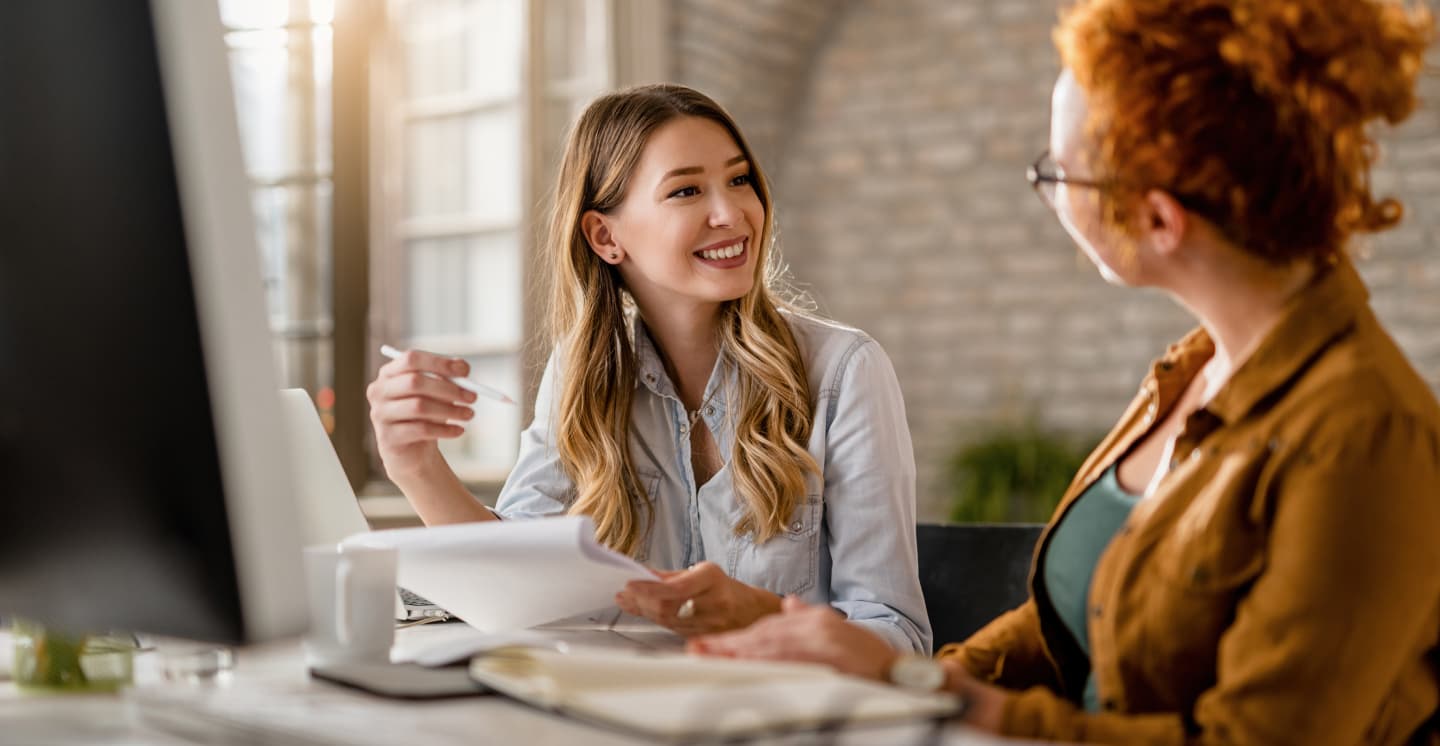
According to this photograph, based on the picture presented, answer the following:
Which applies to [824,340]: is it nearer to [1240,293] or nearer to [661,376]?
[661,376]

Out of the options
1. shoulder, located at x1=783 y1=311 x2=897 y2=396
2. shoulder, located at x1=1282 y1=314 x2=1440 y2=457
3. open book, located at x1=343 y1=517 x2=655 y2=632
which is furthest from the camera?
shoulder, located at x1=783 y1=311 x2=897 y2=396

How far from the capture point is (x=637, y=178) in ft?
6.19

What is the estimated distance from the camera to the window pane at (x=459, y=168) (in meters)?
3.95

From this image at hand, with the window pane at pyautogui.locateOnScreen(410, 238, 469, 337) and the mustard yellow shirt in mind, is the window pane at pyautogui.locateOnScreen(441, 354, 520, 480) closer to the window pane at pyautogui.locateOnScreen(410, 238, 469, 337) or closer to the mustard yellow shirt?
the window pane at pyautogui.locateOnScreen(410, 238, 469, 337)

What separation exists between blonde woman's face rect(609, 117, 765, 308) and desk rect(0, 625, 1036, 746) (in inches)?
36.7

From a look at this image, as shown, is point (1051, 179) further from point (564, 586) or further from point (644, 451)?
point (644, 451)

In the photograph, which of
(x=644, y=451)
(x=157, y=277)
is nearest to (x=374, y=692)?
(x=157, y=277)

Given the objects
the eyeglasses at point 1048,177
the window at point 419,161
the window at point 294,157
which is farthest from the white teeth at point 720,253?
the window at point 294,157

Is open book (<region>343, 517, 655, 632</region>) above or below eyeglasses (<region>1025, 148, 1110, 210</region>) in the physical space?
below

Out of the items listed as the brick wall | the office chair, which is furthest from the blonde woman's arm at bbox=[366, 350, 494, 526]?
the brick wall

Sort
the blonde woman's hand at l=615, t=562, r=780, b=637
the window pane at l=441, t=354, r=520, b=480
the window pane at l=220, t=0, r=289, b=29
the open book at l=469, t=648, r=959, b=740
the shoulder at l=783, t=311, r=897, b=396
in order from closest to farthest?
the open book at l=469, t=648, r=959, b=740 < the blonde woman's hand at l=615, t=562, r=780, b=637 < the shoulder at l=783, t=311, r=897, b=396 < the window pane at l=220, t=0, r=289, b=29 < the window pane at l=441, t=354, r=520, b=480

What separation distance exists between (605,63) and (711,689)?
333 cm

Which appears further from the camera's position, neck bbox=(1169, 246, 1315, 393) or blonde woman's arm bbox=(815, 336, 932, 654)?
blonde woman's arm bbox=(815, 336, 932, 654)

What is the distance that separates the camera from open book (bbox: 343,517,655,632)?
1057mm
